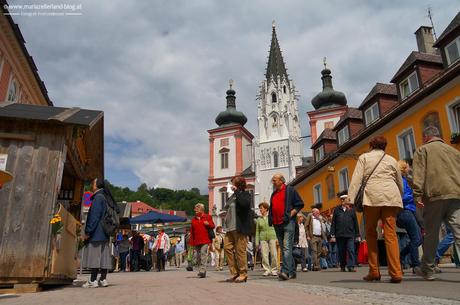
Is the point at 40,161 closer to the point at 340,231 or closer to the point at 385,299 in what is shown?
the point at 385,299

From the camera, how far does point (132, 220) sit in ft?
60.7

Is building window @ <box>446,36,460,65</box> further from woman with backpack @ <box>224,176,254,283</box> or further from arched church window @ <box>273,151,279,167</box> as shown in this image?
arched church window @ <box>273,151,279,167</box>

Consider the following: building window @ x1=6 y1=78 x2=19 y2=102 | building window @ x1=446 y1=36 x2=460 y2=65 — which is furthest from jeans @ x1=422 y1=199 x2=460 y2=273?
building window @ x1=6 y1=78 x2=19 y2=102

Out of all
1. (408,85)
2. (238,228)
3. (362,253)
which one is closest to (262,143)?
(408,85)

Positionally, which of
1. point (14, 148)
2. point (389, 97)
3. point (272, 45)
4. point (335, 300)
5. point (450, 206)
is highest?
point (272, 45)

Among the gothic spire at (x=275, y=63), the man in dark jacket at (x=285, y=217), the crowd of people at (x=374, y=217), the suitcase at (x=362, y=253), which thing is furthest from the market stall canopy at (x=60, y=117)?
the gothic spire at (x=275, y=63)

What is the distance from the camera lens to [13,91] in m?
18.6

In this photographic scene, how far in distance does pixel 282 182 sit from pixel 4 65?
15569mm

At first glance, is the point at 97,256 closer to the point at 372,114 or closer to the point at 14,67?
the point at 14,67

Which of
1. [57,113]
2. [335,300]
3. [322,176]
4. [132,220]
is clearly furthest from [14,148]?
[322,176]

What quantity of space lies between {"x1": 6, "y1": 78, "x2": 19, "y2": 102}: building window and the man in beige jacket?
18203 mm

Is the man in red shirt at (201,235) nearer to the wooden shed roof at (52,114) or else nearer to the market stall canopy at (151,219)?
the wooden shed roof at (52,114)

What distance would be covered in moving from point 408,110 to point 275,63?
5110cm

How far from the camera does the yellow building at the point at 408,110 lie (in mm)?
15039
